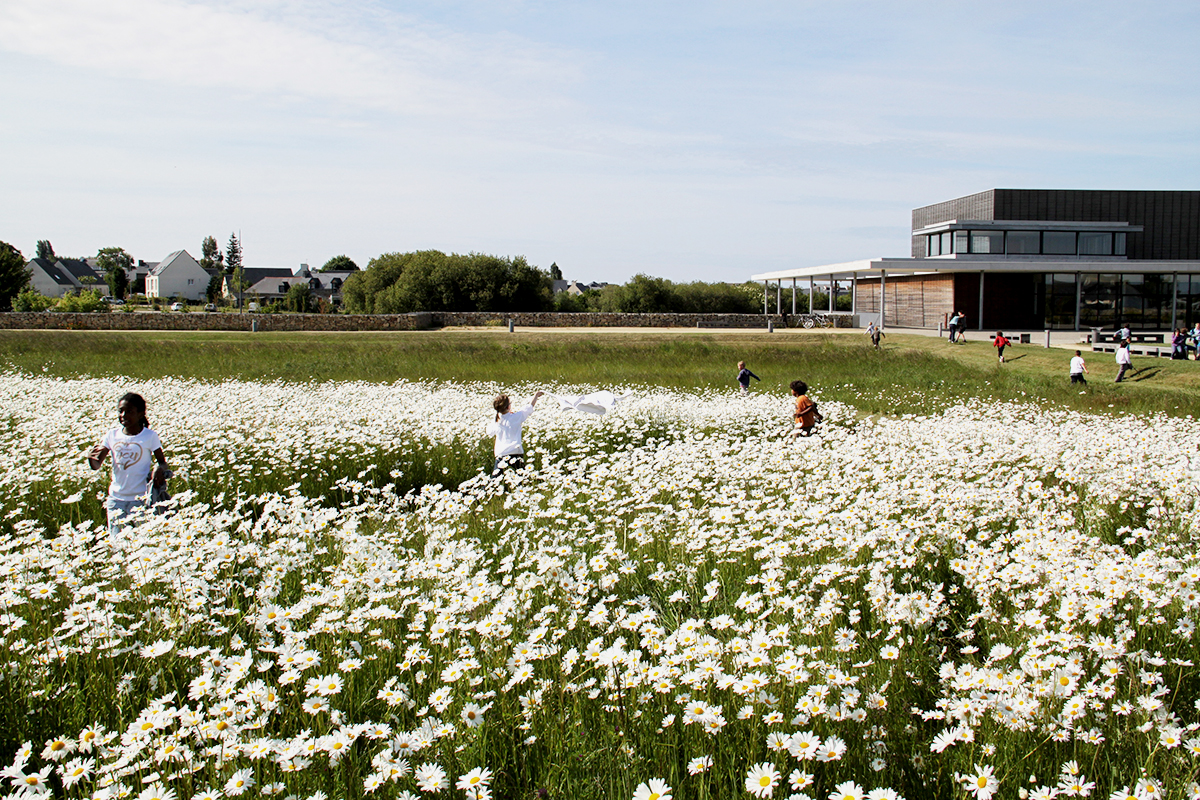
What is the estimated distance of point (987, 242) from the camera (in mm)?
49875

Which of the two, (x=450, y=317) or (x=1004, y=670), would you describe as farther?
(x=450, y=317)

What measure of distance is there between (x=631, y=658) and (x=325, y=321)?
1881 inches

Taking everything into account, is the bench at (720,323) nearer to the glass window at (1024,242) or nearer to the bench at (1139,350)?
the glass window at (1024,242)

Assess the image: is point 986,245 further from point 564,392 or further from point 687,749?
point 687,749

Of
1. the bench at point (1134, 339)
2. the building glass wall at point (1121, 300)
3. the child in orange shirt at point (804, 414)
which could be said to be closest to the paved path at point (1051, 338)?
the bench at point (1134, 339)

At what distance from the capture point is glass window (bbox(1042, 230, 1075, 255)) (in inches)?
1998

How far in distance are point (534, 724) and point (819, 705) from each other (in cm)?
114

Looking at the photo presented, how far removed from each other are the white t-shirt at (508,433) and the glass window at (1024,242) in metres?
49.0

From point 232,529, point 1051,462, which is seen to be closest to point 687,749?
point 232,529

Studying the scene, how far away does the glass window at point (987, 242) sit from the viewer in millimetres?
49656

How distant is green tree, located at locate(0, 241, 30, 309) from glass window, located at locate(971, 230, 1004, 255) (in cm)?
7546

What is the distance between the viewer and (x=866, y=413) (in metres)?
17.5

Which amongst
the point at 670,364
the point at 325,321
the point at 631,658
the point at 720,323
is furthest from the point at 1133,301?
the point at 631,658

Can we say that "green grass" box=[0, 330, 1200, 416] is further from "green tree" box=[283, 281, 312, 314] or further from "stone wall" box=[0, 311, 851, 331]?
"green tree" box=[283, 281, 312, 314]
